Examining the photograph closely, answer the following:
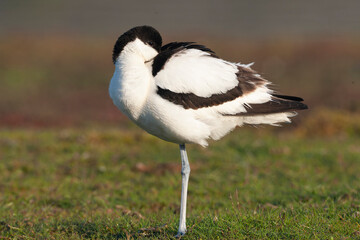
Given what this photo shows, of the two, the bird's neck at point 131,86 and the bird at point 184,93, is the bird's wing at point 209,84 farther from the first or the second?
the bird's neck at point 131,86

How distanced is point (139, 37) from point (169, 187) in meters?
3.34

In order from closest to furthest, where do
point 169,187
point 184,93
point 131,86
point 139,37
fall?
point 131,86
point 184,93
point 139,37
point 169,187

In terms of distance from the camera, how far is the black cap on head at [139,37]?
548 cm

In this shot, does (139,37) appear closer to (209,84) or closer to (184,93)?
(184,93)

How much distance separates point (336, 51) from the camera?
25.5 m

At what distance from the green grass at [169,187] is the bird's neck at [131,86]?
1.21 meters

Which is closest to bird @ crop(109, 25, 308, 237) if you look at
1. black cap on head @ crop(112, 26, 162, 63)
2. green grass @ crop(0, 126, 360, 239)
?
black cap on head @ crop(112, 26, 162, 63)

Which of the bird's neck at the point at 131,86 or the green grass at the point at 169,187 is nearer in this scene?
the bird's neck at the point at 131,86

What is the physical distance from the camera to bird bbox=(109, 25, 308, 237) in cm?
520

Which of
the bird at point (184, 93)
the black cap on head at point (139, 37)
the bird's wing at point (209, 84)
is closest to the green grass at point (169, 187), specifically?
the bird at point (184, 93)

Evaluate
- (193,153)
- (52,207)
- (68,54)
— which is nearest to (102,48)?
(68,54)

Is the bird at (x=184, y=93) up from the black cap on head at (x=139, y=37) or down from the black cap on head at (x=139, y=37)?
down

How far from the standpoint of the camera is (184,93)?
17.5 ft

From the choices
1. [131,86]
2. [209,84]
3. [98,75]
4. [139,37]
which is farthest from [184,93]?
[98,75]
